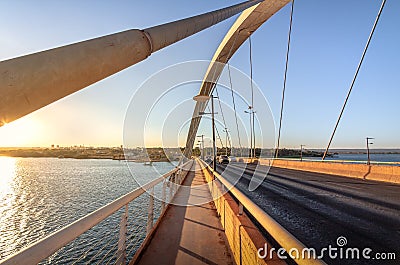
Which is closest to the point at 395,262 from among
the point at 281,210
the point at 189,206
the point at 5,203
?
the point at 281,210

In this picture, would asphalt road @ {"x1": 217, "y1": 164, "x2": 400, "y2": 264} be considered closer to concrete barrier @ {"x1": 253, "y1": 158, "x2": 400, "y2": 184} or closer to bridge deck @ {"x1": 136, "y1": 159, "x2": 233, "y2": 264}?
bridge deck @ {"x1": 136, "y1": 159, "x2": 233, "y2": 264}

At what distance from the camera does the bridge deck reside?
359cm

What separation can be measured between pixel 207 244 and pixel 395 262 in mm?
2491

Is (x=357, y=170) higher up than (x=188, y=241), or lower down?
higher up

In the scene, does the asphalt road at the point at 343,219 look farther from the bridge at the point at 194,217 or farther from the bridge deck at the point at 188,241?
the bridge deck at the point at 188,241

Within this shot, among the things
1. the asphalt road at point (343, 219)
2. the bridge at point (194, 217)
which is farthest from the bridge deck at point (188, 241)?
the asphalt road at point (343, 219)

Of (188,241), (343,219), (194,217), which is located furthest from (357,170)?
(188,241)

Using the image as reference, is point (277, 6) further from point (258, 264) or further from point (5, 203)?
point (5, 203)

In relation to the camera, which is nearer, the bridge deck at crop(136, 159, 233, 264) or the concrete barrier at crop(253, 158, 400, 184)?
the bridge deck at crop(136, 159, 233, 264)

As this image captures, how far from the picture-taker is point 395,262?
3.32m

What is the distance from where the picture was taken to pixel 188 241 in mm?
4316

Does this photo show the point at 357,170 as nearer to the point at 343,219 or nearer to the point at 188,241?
the point at 343,219

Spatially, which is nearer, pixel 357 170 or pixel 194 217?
pixel 194 217

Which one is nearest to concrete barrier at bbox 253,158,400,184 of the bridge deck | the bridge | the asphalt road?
the bridge
